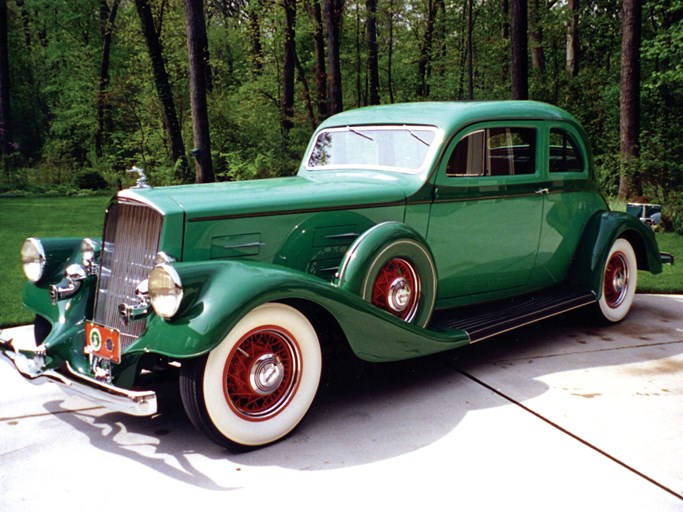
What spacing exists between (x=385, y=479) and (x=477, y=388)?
1343mm

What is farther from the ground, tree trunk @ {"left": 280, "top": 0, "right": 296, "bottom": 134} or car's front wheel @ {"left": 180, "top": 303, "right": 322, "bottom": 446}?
tree trunk @ {"left": 280, "top": 0, "right": 296, "bottom": 134}

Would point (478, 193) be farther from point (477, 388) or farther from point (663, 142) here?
point (663, 142)

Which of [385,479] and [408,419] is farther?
[408,419]

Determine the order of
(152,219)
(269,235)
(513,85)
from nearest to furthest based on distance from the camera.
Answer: (152,219) < (269,235) < (513,85)

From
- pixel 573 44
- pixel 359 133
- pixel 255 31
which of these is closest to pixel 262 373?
pixel 359 133

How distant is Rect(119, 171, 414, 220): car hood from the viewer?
359cm

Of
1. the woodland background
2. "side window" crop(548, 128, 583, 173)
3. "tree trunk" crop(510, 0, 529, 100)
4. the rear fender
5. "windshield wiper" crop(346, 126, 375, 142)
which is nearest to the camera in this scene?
the rear fender

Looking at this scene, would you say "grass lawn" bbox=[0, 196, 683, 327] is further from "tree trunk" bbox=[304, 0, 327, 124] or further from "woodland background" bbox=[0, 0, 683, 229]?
"tree trunk" bbox=[304, 0, 327, 124]

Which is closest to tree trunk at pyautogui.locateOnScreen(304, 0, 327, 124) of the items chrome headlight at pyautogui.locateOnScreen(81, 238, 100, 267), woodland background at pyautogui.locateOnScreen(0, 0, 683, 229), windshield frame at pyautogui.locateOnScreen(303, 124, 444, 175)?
woodland background at pyautogui.locateOnScreen(0, 0, 683, 229)

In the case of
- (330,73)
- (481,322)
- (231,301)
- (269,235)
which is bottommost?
(481,322)

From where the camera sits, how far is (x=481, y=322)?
4.44 m

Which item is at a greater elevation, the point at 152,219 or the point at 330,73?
the point at 330,73

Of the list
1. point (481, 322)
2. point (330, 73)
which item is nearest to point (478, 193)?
point (481, 322)

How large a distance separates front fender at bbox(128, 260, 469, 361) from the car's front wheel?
0.13m
